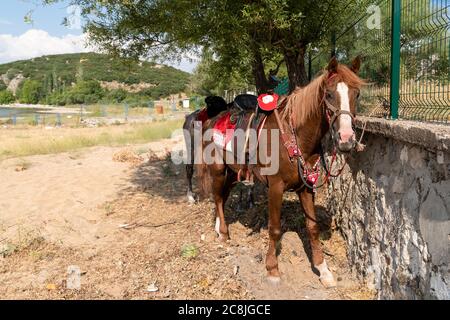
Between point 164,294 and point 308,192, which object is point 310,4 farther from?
point 164,294

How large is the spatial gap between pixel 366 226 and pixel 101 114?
126 feet

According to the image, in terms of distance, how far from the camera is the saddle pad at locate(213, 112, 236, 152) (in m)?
5.11

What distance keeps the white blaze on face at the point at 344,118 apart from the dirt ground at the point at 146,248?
167cm

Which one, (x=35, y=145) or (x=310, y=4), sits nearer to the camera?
(x=310, y=4)

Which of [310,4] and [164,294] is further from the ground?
[310,4]

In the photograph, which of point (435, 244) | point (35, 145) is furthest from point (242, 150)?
point (35, 145)

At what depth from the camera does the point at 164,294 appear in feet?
13.7

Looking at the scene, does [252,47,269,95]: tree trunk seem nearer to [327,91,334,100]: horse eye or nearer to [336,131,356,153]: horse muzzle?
[327,91,334,100]: horse eye

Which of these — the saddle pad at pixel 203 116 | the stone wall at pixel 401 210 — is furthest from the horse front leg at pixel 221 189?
the stone wall at pixel 401 210

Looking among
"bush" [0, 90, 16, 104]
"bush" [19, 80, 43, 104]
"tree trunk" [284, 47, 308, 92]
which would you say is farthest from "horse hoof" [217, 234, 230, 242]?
"bush" [19, 80, 43, 104]

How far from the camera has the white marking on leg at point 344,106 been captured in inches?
129

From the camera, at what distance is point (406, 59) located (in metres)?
3.79

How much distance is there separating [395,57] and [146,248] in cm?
392

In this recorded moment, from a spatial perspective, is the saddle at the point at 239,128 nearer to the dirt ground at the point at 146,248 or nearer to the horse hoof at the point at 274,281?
the dirt ground at the point at 146,248
